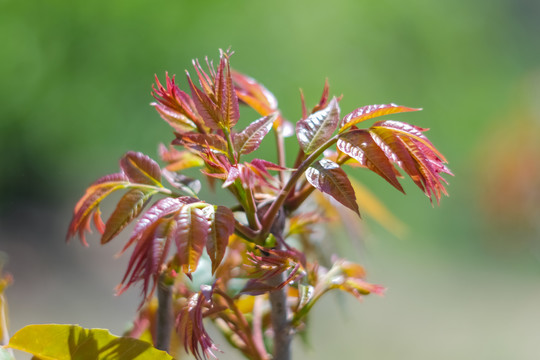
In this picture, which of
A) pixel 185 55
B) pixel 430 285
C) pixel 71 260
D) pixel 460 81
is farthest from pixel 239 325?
pixel 460 81

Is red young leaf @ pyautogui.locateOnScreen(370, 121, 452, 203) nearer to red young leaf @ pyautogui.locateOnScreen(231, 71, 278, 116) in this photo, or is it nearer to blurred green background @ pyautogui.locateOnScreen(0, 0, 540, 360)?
red young leaf @ pyautogui.locateOnScreen(231, 71, 278, 116)

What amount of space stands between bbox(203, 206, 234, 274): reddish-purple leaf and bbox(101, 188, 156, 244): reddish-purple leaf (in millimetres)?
38

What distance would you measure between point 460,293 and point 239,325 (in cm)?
156

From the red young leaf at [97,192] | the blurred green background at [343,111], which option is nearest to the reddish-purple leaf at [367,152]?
the red young leaf at [97,192]

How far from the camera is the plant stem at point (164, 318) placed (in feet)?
1.01

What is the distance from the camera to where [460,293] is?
174 centimetres

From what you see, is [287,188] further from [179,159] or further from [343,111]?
[343,111]

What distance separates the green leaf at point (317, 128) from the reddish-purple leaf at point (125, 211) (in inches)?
2.8

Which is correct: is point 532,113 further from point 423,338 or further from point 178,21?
point 178,21

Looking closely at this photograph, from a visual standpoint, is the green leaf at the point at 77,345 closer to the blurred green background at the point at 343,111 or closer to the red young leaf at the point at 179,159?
the red young leaf at the point at 179,159

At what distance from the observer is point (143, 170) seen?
0.90ft

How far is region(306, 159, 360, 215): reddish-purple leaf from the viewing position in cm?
24

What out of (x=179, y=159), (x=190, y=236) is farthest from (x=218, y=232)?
(x=179, y=159)

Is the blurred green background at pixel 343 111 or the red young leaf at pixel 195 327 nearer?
the red young leaf at pixel 195 327
